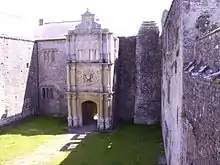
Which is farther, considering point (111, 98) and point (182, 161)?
point (111, 98)

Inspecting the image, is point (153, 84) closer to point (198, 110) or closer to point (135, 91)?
point (135, 91)

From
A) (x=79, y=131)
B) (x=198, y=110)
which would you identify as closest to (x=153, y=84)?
(x=79, y=131)

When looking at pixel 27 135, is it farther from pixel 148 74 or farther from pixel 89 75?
pixel 148 74

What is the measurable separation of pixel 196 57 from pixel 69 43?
14877 millimetres

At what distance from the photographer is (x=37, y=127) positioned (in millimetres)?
22016

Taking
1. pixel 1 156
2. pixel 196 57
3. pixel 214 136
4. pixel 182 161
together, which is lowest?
pixel 1 156

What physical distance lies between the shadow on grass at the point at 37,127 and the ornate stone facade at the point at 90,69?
1.27m

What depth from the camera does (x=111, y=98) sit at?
2150cm

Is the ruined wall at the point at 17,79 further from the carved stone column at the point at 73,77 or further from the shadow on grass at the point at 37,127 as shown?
the carved stone column at the point at 73,77

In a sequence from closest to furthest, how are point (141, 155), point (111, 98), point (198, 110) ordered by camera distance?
point (198, 110)
point (141, 155)
point (111, 98)

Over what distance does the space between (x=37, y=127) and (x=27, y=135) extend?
2066 mm

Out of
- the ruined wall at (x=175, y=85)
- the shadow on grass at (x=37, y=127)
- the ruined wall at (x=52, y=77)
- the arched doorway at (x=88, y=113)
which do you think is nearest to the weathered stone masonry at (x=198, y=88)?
the ruined wall at (x=175, y=85)

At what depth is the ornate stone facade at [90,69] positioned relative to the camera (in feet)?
69.7

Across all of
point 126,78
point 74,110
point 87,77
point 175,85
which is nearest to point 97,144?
point 74,110
